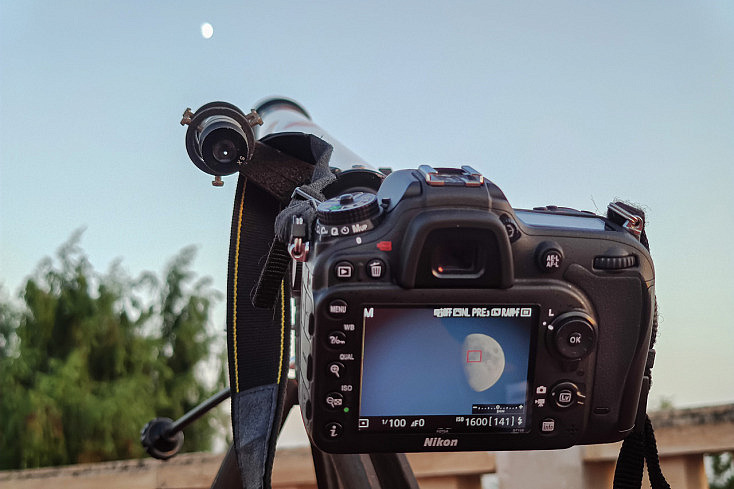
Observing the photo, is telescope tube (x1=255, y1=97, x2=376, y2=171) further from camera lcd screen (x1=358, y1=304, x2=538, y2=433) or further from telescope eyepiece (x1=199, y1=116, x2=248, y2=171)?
camera lcd screen (x1=358, y1=304, x2=538, y2=433)

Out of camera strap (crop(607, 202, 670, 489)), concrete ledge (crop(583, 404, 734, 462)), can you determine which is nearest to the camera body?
camera strap (crop(607, 202, 670, 489))

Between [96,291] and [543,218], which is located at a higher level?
[543,218]

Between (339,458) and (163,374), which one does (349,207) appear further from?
(163,374)

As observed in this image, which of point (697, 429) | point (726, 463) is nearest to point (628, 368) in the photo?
point (697, 429)

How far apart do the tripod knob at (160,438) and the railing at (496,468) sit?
41 centimetres

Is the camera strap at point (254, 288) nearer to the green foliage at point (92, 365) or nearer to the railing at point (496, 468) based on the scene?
the railing at point (496, 468)

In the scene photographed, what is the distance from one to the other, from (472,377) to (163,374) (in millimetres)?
3127

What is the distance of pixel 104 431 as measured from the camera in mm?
3316

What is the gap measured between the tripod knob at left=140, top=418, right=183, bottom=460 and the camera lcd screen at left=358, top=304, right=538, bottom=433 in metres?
0.71

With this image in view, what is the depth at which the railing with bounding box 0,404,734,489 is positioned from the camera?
1.54 meters

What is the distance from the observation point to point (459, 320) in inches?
27.2

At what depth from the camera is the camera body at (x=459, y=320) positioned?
685 mm

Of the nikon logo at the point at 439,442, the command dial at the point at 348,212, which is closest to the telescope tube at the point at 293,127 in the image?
the command dial at the point at 348,212

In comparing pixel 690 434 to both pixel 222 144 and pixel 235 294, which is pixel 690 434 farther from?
pixel 222 144
